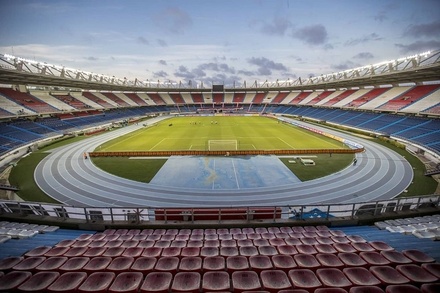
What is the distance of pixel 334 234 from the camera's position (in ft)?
26.2

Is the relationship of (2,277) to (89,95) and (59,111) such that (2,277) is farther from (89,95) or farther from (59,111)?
(89,95)

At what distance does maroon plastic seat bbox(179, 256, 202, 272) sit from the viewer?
527 centimetres

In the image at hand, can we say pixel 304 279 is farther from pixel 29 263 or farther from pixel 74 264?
pixel 29 263

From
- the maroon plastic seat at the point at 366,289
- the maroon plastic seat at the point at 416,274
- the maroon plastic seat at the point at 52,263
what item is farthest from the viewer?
the maroon plastic seat at the point at 52,263

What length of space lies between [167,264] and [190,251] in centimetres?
88

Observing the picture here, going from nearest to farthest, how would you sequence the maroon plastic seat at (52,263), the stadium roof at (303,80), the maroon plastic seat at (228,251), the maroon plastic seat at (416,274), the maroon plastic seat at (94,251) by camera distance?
1. the maroon plastic seat at (416,274)
2. the maroon plastic seat at (52,263)
3. the maroon plastic seat at (228,251)
4. the maroon plastic seat at (94,251)
5. the stadium roof at (303,80)

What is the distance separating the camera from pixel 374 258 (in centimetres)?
559

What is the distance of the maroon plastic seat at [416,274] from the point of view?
4.57 metres

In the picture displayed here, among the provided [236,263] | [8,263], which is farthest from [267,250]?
[8,263]

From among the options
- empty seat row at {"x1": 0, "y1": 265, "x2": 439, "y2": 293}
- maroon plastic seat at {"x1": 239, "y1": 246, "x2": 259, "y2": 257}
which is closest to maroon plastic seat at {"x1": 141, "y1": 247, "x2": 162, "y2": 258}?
empty seat row at {"x1": 0, "y1": 265, "x2": 439, "y2": 293}

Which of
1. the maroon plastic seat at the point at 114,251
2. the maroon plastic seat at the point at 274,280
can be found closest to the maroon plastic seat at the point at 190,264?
the maroon plastic seat at the point at 274,280

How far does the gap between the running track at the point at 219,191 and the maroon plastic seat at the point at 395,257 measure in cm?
1100

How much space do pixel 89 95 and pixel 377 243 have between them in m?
78.1

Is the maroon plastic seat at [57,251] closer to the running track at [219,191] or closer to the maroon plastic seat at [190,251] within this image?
the maroon plastic seat at [190,251]
